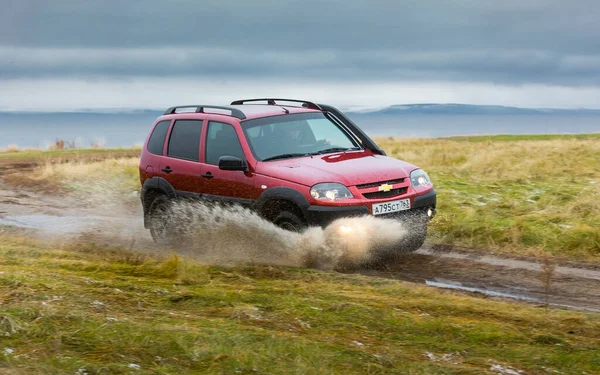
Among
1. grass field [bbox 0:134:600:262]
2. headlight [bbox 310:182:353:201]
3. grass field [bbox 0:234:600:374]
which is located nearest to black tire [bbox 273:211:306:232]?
headlight [bbox 310:182:353:201]

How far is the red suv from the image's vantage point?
29.7 ft

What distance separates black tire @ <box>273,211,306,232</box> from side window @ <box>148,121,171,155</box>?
2.71 meters

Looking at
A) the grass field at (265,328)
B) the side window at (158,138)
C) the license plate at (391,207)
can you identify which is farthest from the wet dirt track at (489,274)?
the side window at (158,138)

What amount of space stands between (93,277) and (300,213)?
252 centimetres

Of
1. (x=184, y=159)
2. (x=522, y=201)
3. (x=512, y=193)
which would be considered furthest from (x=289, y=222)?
(x=512, y=193)

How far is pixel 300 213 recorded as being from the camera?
9.12 m

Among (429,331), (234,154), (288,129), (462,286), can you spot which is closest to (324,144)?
(288,129)

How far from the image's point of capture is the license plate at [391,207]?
9031mm

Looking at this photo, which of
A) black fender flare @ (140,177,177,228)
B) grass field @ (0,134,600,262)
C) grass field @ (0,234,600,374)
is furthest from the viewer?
black fender flare @ (140,177,177,228)

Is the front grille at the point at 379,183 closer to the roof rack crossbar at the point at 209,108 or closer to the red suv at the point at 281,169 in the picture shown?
the red suv at the point at 281,169

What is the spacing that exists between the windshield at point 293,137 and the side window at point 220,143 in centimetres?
19

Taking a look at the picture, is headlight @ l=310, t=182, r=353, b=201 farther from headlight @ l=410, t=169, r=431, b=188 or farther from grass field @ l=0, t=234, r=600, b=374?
grass field @ l=0, t=234, r=600, b=374

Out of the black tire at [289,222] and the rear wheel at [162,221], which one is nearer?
the black tire at [289,222]

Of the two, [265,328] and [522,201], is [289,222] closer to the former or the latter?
[265,328]
